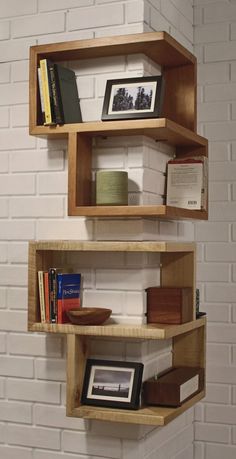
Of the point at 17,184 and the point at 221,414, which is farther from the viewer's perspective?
the point at 221,414

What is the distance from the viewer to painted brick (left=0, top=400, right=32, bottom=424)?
2479 mm

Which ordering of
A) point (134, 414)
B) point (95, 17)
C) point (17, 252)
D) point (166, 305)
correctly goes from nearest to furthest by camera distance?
point (134, 414)
point (166, 305)
point (95, 17)
point (17, 252)

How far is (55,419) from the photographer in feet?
7.96

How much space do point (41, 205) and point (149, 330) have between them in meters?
0.64

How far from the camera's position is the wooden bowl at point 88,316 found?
7.25ft

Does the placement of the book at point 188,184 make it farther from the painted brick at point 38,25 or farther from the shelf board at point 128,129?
the painted brick at point 38,25

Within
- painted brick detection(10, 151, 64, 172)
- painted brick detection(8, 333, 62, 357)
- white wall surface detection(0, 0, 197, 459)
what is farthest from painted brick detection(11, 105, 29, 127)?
painted brick detection(8, 333, 62, 357)

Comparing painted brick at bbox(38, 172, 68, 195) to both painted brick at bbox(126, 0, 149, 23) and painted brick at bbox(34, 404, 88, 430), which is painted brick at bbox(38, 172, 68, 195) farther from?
painted brick at bbox(34, 404, 88, 430)

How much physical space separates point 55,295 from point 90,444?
53 cm

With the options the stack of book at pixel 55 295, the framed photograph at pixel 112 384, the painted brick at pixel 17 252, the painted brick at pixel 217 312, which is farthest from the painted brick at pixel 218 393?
the painted brick at pixel 17 252

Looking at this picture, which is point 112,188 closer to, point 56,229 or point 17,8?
point 56,229

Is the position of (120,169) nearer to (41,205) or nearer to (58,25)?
(41,205)

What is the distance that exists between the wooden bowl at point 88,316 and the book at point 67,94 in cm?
62

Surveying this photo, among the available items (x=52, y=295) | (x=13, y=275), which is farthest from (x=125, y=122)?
(x=13, y=275)
